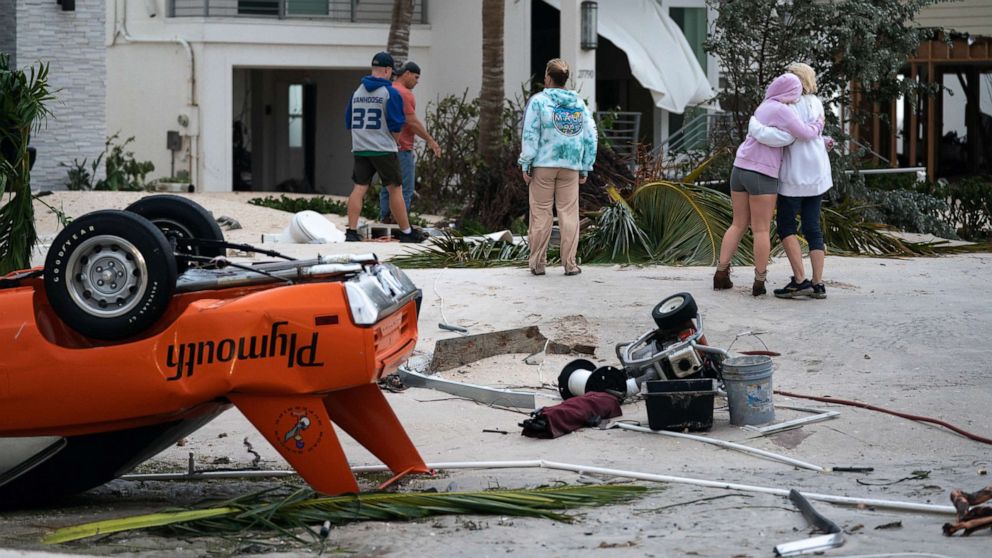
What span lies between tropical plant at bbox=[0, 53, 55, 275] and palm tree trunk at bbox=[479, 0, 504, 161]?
1083 centimetres

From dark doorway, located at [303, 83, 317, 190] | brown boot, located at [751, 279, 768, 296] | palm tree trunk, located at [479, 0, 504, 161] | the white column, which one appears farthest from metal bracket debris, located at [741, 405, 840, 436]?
dark doorway, located at [303, 83, 317, 190]

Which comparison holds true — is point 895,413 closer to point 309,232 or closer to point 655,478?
point 655,478

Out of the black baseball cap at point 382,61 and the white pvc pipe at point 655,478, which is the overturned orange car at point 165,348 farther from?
the black baseball cap at point 382,61

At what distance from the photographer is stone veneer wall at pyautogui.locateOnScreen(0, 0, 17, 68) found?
1992cm

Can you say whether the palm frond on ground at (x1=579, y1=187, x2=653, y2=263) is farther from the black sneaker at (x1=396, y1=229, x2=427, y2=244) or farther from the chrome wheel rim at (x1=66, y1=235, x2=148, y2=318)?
the chrome wheel rim at (x1=66, y1=235, x2=148, y2=318)

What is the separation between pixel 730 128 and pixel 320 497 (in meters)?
12.7

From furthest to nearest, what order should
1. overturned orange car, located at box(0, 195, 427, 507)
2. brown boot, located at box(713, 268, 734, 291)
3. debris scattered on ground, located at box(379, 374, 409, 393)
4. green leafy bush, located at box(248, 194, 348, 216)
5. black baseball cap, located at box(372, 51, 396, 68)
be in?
1. green leafy bush, located at box(248, 194, 348, 216)
2. black baseball cap, located at box(372, 51, 396, 68)
3. brown boot, located at box(713, 268, 734, 291)
4. debris scattered on ground, located at box(379, 374, 409, 393)
5. overturned orange car, located at box(0, 195, 427, 507)

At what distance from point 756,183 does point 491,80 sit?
10.3m

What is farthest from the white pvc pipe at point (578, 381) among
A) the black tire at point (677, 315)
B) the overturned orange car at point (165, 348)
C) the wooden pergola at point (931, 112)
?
the wooden pergola at point (931, 112)

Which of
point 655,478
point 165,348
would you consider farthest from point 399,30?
point 165,348

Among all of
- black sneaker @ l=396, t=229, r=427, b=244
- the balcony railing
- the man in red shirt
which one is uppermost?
the balcony railing

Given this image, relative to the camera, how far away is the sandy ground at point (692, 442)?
4965mm

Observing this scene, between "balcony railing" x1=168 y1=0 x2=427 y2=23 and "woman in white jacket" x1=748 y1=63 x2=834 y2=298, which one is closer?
"woman in white jacket" x1=748 y1=63 x2=834 y2=298

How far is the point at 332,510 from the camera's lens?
526 centimetres
